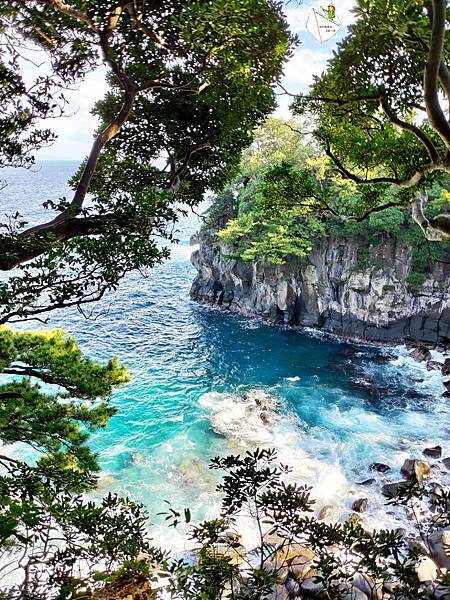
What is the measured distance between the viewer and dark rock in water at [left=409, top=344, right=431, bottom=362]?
22.2m

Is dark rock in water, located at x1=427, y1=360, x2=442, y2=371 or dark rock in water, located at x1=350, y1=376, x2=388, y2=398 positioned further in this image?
dark rock in water, located at x1=427, y1=360, x2=442, y2=371

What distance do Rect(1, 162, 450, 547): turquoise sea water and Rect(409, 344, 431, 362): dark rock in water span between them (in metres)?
0.72

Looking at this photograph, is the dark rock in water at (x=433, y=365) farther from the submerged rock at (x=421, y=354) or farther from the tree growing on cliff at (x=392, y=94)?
the tree growing on cliff at (x=392, y=94)

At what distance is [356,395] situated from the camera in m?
19.4

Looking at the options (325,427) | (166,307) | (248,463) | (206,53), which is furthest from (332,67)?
(166,307)

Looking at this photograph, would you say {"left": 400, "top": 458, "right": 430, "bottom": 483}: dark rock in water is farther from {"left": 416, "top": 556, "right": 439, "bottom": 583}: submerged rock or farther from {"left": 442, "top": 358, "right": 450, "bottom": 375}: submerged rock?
{"left": 442, "top": 358, "right": 450, "bottom": 375}: submerged rock

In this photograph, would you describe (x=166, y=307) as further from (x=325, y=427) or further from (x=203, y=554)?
(x=203, y=554)

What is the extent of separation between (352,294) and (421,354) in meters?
5.58

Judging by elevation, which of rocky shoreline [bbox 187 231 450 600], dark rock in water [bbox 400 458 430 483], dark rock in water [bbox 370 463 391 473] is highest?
rocky shoreline [bbox 187 231 450 600]

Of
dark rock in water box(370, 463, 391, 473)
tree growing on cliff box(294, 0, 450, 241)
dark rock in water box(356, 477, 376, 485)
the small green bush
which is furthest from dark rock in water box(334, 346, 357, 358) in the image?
tree growing on cliff box(294, 0, 450, 241)

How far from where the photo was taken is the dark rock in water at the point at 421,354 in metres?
22.2

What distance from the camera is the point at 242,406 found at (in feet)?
60.2

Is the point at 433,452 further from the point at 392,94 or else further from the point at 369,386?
the point at 392,94

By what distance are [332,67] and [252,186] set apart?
73.7 ft
